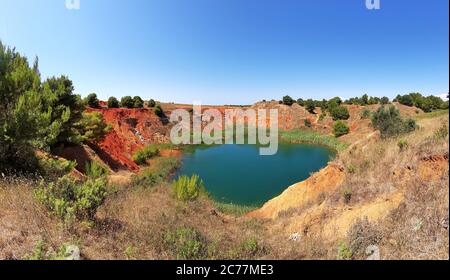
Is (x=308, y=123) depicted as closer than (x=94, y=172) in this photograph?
No

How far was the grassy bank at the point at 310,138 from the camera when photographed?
42.1 metres

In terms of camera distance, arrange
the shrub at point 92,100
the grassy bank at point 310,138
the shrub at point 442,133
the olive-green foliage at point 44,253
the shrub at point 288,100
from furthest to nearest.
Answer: the shrub at point 288,100, the grassy bank at point 310,138, the shrub at point 92,100, the shrub at point 442,133, the olive-green foliage at point 44,253

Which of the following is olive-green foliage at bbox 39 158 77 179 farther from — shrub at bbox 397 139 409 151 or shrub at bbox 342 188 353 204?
shrub at bbox 397 139 409 151

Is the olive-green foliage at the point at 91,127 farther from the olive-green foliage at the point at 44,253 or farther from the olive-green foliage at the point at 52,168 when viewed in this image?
the olive-green foliage at the point at 44,253

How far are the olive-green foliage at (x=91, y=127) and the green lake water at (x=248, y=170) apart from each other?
8.13 metres

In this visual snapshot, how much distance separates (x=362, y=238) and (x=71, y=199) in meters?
5.38

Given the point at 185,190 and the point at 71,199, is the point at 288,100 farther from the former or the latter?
the point at 71,199

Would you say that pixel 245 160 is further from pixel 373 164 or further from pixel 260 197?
pixel 373 164

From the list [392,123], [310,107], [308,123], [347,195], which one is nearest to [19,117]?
[347,195]

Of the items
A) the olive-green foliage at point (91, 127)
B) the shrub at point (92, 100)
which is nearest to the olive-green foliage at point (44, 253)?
the olive-green foliage at point (91, 127)

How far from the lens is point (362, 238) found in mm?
4918

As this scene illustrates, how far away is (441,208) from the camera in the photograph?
16.2 ft
